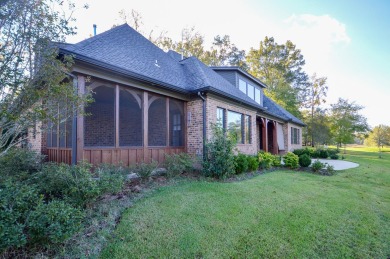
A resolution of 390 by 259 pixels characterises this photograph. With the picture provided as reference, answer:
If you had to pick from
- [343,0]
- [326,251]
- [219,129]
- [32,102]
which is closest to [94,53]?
[32,102]

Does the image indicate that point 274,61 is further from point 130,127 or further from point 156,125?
point 130,127

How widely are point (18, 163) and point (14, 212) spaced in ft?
9.62

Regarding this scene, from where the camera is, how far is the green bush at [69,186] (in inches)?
138

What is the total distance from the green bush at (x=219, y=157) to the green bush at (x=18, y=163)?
194 inches

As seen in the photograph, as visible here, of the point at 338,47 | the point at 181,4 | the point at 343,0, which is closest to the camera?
the point at 343,0

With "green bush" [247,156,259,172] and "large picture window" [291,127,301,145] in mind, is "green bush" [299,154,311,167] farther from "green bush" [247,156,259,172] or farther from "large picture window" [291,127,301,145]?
"large picture window" [291,127,301,145]

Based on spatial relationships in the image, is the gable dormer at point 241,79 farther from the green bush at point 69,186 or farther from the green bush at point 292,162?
the green bush at point 69,186

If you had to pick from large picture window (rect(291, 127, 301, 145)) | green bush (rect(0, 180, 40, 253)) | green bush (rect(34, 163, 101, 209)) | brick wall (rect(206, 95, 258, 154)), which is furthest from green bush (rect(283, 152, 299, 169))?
large picture window (rect(291, 127, 301, 145))

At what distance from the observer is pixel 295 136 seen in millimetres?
21906

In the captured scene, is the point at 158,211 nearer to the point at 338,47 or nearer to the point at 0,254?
the point at 0,254

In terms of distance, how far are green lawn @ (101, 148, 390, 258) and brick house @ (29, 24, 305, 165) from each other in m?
2.45

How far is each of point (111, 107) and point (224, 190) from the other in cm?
795

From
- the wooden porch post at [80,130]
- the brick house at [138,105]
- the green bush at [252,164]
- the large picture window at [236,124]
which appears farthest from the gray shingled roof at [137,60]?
the green bush at [252,164]

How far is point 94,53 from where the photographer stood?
6117mm
